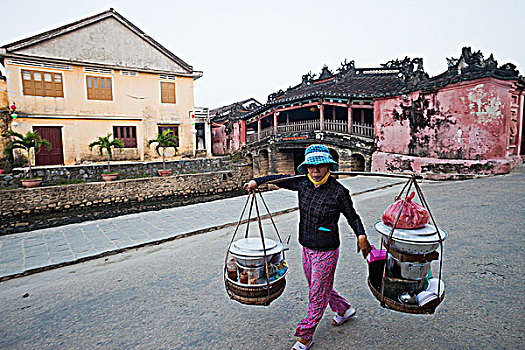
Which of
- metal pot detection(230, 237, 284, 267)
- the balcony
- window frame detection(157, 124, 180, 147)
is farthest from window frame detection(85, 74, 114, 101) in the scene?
metal pot detection(230, 237, 284, 267)

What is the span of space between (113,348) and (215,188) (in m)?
14.8

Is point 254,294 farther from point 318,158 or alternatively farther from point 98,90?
point 98,90

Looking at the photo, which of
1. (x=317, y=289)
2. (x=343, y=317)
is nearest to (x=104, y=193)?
(x=343, y=317)

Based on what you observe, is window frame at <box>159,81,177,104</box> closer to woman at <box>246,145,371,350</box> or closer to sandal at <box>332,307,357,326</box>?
woman at <box>246,145,371,350</box>

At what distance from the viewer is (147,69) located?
19.0 metres

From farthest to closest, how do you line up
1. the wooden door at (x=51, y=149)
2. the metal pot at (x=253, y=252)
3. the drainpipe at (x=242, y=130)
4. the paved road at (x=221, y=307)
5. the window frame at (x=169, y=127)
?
the drainpipe at (x=242, y=130) < the window frame at (x=169, y=127) < the wooden door at (x=51, y=149) < the paved road at (x=221, y=307) < the metal pot at (x=253, y=252)

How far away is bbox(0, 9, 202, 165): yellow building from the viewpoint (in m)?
16.1

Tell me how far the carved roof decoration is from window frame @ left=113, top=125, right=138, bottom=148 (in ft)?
27.5

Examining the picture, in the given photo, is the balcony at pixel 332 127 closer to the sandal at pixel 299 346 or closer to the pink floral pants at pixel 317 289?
the pink floral pants at pixel 317 289

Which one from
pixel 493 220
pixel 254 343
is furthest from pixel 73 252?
pixel 493 220

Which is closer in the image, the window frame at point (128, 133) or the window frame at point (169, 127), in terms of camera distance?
the window frame at point (128, 133)

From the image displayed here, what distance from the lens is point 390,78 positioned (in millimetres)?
18250

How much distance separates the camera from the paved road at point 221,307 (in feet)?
8.72

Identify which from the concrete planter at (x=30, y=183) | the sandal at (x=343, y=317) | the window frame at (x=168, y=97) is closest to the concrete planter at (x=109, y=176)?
the concrete planter at (x=30, y=183)
